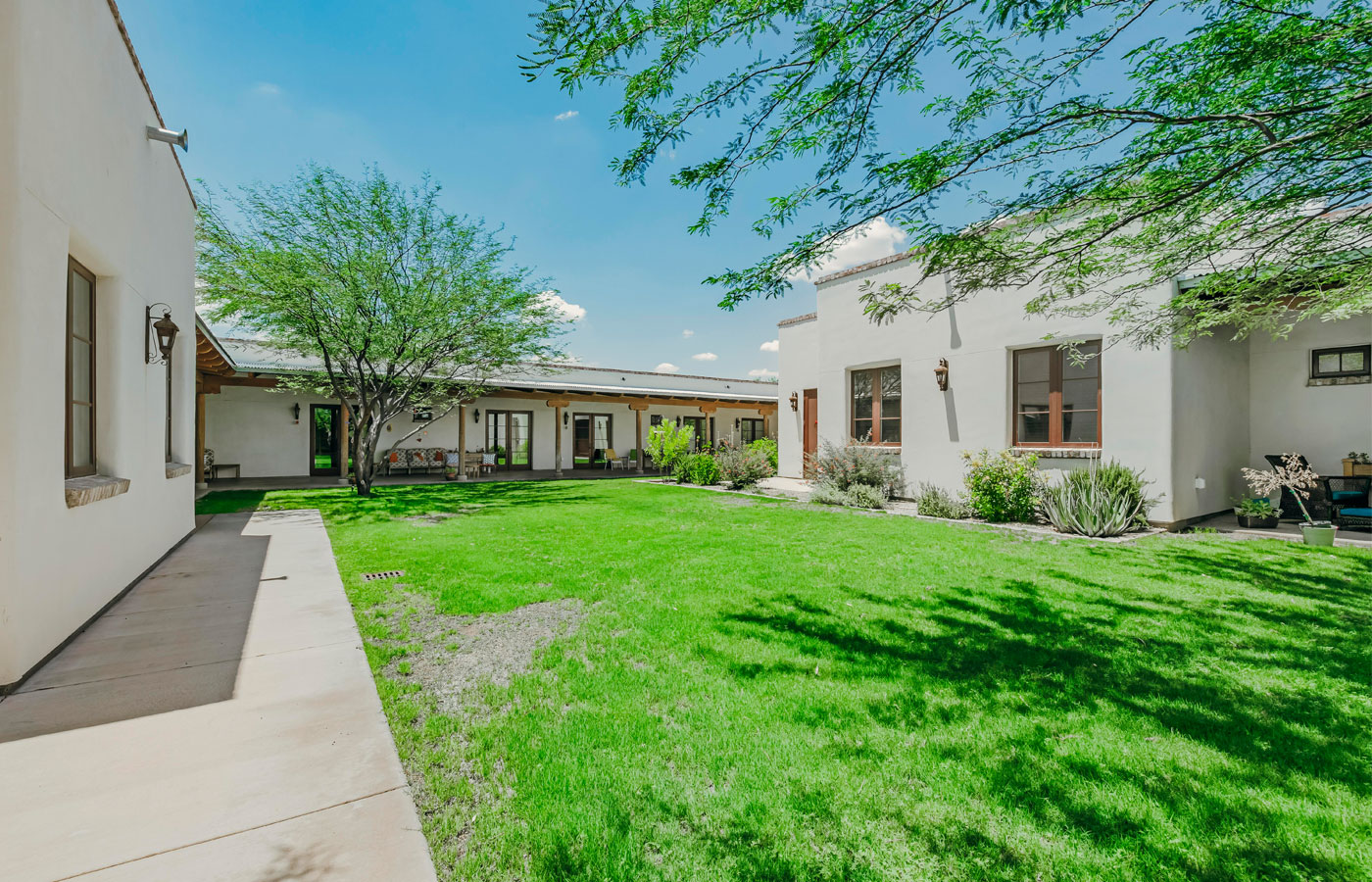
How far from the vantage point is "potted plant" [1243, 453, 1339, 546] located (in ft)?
20.9

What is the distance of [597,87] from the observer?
341cm

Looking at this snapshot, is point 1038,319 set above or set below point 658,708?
above

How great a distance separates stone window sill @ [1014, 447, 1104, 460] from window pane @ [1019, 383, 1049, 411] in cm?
71

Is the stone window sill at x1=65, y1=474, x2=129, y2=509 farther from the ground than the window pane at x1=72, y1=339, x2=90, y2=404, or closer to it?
closer to it

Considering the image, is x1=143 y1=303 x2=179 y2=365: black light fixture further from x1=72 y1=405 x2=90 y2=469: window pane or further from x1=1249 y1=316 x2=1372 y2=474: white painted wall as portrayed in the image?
x1=1249 y1=316 x2=1372 y2=474: white painted wall

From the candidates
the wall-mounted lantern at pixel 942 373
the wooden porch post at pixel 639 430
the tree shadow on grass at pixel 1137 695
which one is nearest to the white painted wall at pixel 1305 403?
the wall-mounted lantern at pixel 942 373

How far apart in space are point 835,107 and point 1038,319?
22.5 feet

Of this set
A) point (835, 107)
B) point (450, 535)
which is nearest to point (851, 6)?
point (835, 107)

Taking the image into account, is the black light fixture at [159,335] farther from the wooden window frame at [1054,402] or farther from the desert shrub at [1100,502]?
the wooden window frame at [1054,402]

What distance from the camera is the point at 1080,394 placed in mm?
8633

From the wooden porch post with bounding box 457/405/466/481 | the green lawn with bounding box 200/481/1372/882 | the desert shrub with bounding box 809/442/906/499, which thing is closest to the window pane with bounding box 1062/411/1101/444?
the desert shrub with bounding box 809/442/906/499

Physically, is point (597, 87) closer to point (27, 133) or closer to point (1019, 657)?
point (27, 133)

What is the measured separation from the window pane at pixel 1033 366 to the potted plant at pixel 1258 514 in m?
3.06

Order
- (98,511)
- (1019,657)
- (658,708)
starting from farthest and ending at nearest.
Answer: (98,511) → (1019,657) → (658,708)
